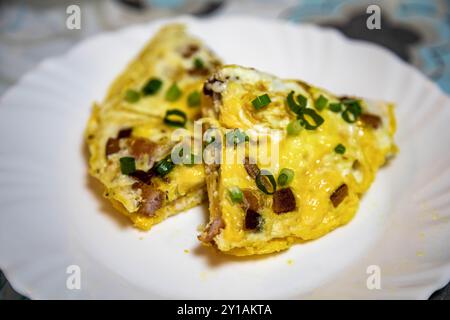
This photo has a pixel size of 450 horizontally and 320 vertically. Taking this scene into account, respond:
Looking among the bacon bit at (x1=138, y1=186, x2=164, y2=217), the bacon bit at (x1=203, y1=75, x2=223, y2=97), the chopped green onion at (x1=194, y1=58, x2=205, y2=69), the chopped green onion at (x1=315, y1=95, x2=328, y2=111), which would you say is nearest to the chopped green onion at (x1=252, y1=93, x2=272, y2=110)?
the bacon bit at (x1=203, y1=75, x2=223, y2=97)

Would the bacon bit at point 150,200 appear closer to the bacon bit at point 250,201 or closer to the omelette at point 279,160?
the omelette at point 279,160

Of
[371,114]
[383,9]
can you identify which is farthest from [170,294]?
[383,9]

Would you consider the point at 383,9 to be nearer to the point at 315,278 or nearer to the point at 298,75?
the point at 298,75

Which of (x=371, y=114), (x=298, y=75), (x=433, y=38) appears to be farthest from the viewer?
(x=433, y=38)

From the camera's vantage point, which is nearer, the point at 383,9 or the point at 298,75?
the point at 298,75

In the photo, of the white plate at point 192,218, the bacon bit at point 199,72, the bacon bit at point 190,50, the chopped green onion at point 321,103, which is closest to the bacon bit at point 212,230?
the white plate at point 192,218

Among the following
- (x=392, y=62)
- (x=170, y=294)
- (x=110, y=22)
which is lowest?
(x=170, y=294)
